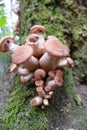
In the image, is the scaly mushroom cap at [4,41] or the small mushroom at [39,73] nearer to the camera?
the small mushroom at [39,73]

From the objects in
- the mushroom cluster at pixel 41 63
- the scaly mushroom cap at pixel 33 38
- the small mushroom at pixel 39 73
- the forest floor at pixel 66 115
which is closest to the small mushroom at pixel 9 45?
the mushroom cluster at pixel 41 63

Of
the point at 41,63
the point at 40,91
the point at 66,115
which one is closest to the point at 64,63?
the point at 41,63

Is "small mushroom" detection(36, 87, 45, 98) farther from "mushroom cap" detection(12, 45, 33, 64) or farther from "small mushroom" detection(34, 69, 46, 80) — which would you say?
"mushroom cap" detection(12, 45, 33, 64)

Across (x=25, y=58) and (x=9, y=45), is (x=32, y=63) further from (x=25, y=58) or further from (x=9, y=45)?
(x=9, y=45)

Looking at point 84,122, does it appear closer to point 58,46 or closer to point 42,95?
point 42,95

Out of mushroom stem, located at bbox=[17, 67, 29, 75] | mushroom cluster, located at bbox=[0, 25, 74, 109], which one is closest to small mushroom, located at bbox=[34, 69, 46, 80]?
mushroom cluster, located at bbox=[0, 25, 74, 109]

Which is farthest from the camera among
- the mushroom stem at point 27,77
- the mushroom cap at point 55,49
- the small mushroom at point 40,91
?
the mushroom stem at point 27,77

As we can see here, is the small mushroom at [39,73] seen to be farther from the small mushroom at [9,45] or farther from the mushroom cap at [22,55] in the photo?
the small mushroom at [9,45]

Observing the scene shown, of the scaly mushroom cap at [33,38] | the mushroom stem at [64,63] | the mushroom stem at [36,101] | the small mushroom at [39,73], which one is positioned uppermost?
the scaly mushroom cap at [33,38]
